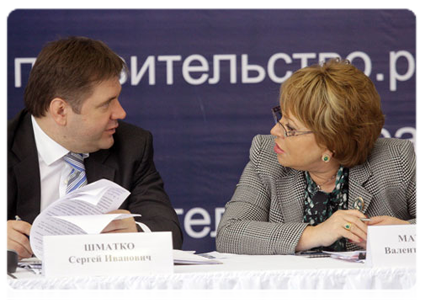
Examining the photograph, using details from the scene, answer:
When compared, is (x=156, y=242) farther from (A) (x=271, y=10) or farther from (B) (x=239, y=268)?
(A) (x=271, y=10)

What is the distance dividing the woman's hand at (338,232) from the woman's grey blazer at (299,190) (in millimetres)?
174

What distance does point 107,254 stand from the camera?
62.8 inches

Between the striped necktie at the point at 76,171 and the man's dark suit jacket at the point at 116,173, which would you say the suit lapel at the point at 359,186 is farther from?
the striped necktie at the point at 76,171

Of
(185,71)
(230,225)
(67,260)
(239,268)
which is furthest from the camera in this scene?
(185,71)

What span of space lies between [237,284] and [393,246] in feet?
1.24

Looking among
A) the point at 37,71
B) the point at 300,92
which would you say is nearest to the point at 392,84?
the point at 300,92

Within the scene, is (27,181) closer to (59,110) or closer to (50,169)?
(50,169)

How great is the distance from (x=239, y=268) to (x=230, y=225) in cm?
61

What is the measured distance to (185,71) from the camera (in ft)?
11.4

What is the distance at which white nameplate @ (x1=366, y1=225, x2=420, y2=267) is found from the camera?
1.69 metres

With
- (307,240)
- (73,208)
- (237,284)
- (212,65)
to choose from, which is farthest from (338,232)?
(212,65)

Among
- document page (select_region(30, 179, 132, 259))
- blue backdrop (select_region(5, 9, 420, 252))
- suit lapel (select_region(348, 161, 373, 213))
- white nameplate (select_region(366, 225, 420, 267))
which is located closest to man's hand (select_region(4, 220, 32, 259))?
document page (select_region(30, 179, 132, 259))

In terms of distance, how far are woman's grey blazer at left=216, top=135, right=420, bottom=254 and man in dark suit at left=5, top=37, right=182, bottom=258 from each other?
0.78 ft

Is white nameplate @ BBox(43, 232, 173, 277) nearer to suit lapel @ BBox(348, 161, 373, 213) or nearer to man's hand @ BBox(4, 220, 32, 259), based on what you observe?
man's hand @ BBox(4, 220, 32, 259)
